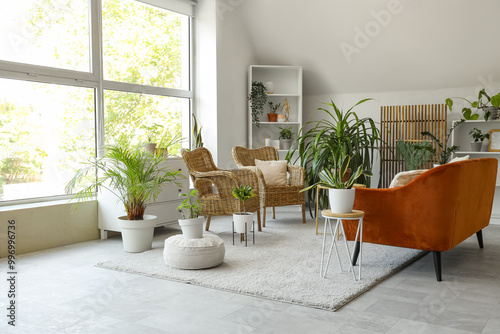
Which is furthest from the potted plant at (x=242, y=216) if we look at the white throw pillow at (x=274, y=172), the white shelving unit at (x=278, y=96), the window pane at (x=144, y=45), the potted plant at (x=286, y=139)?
the white shelving unit at (x=278, y=96)

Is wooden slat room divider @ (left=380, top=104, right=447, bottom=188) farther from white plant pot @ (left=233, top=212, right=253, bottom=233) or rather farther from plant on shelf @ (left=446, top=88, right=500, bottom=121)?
white plant pot @ (left=233, top=212, right=253, bottom=233)

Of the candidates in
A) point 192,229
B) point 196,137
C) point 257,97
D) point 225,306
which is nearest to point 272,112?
point 257,97

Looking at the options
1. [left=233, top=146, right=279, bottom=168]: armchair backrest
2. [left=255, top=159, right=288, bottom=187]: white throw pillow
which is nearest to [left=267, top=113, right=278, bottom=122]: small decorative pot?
[left=233, top=146, right=279, bottom=168]: armchair backrest

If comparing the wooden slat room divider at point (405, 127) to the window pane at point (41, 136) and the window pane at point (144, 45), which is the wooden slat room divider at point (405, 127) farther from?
the window pane at point (41, 136)

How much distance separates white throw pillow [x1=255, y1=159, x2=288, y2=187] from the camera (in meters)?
5.69

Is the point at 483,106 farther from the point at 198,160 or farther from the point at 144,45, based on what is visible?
the point at 144,45

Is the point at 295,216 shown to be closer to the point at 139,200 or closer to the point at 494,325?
the point at 139,200

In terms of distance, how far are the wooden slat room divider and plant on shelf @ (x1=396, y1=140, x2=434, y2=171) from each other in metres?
0.20

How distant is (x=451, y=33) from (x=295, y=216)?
118 inches

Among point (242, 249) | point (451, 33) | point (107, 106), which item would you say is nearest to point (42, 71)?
point (107, 106)

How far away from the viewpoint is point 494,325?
2486 mm

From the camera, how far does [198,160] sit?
17.3 ft

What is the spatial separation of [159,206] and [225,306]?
2.35 meters

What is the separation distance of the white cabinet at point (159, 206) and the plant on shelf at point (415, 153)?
110 inches
